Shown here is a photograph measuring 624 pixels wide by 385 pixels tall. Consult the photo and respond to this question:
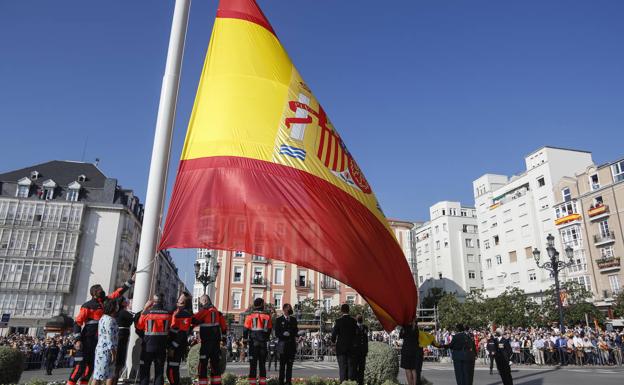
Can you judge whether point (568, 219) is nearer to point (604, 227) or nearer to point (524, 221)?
point (604, 227)

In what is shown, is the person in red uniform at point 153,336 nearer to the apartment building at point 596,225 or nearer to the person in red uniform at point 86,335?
the person in red uniform at point 86,335

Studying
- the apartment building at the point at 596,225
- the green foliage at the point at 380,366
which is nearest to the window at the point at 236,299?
the apartment building at the point at 596,225

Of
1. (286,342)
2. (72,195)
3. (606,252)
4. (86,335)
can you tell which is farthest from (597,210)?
(72,195)

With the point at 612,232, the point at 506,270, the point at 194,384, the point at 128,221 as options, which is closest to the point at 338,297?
the point at 506,270

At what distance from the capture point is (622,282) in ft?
138

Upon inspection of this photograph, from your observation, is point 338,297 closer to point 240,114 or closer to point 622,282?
point 622,282

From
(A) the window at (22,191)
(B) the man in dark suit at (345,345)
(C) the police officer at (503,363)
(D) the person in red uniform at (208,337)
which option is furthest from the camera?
(A) the window at (22,191)

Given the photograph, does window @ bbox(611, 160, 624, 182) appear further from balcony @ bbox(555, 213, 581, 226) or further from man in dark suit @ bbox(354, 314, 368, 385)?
man in dark suit @ bbox(354, 314, 368, 385)

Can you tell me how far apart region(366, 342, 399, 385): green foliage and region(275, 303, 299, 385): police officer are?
243 cm

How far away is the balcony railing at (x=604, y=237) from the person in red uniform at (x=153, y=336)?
156 feet

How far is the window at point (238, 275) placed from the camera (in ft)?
194

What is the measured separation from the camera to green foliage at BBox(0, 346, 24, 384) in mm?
11162

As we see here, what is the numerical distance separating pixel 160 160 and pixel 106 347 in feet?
10.6

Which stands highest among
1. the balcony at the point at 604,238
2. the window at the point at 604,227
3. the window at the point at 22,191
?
the window at the point at 22,191
